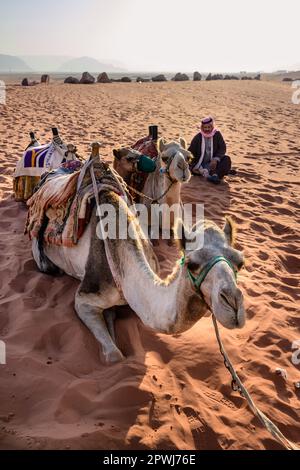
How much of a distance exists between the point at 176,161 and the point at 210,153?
3.38 metres

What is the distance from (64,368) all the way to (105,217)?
1.10 meters

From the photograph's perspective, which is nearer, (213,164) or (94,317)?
(94,317)

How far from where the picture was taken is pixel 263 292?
3.87m

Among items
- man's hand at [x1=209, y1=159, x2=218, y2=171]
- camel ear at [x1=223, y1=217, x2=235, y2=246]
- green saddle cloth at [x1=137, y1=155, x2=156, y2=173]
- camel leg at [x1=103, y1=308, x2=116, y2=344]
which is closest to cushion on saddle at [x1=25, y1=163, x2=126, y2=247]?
camel leg at [x1=103, y1=308, x2=116, y2=344]

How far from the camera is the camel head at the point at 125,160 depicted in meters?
4.45

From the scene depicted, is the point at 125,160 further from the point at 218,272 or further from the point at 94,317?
the point at 218,272

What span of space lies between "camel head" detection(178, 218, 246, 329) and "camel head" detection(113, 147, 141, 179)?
2626 millimetres

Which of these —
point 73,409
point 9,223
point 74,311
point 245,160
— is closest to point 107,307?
point 74,311

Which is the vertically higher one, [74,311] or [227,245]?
[227,245]

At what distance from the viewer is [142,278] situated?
233 centimetres

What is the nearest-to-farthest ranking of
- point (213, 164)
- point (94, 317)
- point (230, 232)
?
1. point (230, 232)
2. point (94, 317)
3. point (213, 164)

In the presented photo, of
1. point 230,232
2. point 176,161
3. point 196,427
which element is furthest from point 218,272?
point 176,161

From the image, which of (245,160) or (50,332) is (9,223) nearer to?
(50,332)

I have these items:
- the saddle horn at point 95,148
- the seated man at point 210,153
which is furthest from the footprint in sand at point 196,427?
the seated man at point 210,153
